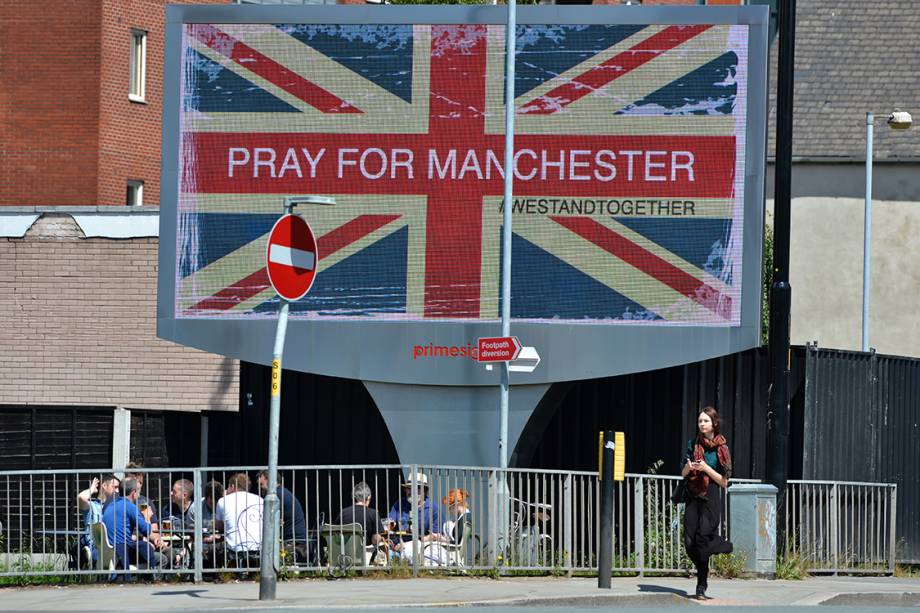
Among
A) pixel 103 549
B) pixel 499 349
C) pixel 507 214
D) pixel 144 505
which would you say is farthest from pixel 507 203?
pixel 103 549

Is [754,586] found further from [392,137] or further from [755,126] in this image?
[392,137]

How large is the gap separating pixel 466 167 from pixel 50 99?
20.6 metres

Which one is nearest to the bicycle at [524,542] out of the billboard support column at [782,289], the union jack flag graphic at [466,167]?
the billboard support column at [782,289]

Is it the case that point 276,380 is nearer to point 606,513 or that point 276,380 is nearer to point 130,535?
point 130,535

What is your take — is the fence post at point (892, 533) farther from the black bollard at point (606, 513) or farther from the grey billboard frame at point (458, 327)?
the black bollard at point (606, 513)

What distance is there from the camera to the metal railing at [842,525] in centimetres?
1784

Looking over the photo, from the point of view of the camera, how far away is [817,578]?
57.1 feet

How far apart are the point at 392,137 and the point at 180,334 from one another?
3461 mm

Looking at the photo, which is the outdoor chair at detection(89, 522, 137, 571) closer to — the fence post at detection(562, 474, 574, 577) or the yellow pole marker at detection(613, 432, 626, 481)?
the fence post at detection(562, 474, 574, 577)

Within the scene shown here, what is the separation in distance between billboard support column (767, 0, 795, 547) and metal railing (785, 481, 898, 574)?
899 mm

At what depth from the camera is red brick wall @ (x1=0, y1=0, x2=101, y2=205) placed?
37.5m

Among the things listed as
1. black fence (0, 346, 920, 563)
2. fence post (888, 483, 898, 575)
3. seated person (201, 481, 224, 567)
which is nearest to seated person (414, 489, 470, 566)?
seated person (201, 481, 224, 567)

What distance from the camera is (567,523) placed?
1625 centimetres

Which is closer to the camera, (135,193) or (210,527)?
(210,527)
